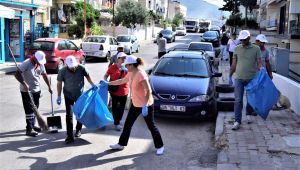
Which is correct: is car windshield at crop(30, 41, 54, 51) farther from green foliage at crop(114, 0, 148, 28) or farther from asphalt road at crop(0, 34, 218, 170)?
green foliage at crop(114, 0, 148, 28)

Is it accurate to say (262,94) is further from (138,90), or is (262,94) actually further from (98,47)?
(98,47)

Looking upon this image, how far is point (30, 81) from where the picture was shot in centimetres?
788

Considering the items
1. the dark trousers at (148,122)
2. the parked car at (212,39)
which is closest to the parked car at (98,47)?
the parked car at (212,39)

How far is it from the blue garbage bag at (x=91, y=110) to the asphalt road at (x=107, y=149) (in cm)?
41

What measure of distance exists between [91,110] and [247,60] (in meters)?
3.09

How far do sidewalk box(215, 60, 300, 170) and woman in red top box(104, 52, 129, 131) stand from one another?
197 cm

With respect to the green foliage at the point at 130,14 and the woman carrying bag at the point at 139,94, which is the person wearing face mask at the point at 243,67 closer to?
the woman carrying bag at the point at 139,94

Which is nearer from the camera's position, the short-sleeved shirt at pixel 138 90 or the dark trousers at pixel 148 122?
the short-sleeved shirt at pixel 138 90

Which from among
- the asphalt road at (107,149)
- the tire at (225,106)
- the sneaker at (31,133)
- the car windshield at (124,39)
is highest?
the car windshield at (124,39)

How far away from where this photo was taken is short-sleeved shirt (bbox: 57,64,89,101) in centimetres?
749

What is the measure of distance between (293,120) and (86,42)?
687 inches

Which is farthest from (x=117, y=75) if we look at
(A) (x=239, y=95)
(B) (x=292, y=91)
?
(B) (x=292, y=91)

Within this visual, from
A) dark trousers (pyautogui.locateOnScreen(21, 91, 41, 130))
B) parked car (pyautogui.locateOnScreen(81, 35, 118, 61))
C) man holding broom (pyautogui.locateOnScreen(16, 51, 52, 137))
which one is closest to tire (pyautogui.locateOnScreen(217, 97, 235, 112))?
man holding broom (pyautogui.locateOnScreen(16, 51, 52, 137))

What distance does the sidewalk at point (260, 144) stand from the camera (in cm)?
614
